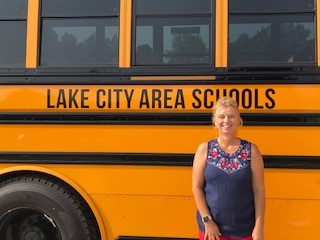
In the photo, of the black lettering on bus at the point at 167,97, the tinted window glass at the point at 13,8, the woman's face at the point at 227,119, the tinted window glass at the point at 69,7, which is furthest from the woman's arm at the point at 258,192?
the tinted window glass at the point at 13,8

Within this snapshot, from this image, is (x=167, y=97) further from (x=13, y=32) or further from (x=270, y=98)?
(x=13, y=32)

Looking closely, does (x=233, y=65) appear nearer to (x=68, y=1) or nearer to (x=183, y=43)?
(x=183, y=43)

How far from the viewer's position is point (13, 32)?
8.65 ft

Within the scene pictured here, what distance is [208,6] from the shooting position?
2.51 m

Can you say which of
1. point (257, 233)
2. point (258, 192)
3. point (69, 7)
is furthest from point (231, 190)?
point (69, 7)

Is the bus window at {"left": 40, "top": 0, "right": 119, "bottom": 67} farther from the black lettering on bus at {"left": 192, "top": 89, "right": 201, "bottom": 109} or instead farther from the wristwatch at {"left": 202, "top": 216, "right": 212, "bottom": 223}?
the wristwatch at {"left": 202, "top": 216, "right": 212, "bottom": 223}

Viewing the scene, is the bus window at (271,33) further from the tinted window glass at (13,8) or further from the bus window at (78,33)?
the tinted window glass at (13,8)

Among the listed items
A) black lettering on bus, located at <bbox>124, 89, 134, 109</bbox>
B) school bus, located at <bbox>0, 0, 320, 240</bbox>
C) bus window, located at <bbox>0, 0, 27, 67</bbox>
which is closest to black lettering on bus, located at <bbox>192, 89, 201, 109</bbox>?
school bus, located at <bbox>0, 0, 320, 240</bbox>

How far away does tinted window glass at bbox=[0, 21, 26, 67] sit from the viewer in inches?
103

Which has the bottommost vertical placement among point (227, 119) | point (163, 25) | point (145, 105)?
point (227, 119)

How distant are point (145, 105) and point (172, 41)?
1.50 ft

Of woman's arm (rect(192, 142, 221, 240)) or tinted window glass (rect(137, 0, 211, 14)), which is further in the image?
tinted window glass (rect(137, 0, 211, 14))

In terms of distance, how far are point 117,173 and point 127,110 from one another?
15.9 inches

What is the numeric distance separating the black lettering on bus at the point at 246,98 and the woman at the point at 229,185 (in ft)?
1.81
